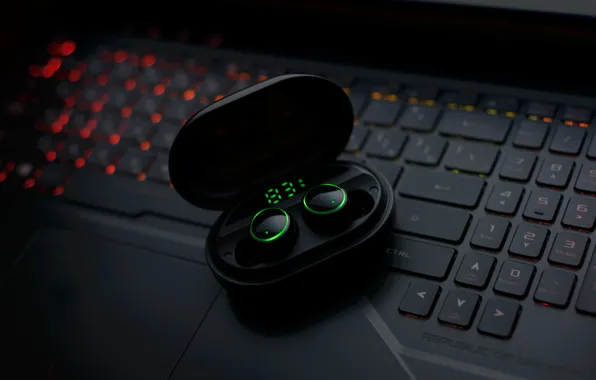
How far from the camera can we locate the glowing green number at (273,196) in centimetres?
51

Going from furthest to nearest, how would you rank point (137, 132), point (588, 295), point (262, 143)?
point (137, 132), point (262, 143), point (588, 295)

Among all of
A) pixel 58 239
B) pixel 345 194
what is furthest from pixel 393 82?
pixel 58 239

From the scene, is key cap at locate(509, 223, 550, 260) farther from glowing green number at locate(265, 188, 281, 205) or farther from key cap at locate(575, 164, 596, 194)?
glowing green number at locate(265, 188, 281, 205)

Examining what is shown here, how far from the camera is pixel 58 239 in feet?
1.87

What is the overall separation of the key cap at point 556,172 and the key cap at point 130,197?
0.25 m

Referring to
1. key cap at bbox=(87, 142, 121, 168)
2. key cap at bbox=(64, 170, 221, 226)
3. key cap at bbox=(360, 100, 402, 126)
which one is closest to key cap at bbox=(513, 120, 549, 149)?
key cap at bbox=(360, 100, 402, 126)

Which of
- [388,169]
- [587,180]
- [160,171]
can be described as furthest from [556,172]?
[160,171]

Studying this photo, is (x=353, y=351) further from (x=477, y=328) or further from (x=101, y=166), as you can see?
(x=101, y=166)

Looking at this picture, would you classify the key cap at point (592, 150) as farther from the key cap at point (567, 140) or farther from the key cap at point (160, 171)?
the key cap at point (160, 171)

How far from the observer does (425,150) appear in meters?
0.55

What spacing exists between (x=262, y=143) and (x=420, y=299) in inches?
6.7

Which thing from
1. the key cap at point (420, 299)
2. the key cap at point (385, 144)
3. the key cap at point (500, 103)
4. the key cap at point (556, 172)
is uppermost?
the key cap at point (500, 103)

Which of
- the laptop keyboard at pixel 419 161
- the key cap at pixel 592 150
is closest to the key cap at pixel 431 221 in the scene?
the laptop keyboard at pixel 419 161

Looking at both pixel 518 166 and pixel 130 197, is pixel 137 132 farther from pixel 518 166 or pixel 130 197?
pixel 518 166
